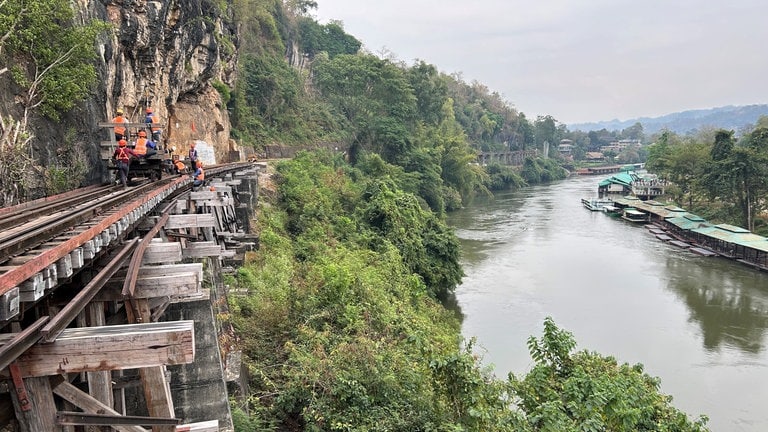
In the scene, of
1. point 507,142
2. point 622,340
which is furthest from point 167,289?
point 507,142

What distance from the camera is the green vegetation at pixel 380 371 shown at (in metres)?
7.60

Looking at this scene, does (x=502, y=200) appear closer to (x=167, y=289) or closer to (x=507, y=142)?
(x=507, y=142)

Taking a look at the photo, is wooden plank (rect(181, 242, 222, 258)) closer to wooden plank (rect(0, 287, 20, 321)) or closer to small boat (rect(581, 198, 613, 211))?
wooden plank (rect(0, 287, 20, 321))

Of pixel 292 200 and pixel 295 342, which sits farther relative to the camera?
pixel 292 200

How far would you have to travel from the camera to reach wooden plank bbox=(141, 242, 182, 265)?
5.04m

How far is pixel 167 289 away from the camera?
4.24 meters

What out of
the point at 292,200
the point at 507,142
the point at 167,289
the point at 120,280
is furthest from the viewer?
the point at 507,142

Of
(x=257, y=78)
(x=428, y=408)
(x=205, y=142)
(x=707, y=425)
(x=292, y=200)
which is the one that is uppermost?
(x=257, y=78)

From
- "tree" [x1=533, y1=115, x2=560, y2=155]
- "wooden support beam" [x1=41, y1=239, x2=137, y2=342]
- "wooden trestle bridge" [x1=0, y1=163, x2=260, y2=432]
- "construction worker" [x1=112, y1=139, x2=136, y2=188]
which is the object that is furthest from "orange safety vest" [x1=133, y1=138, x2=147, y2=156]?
"tree" [x1=533, y1=115, x2=560, y2=155]

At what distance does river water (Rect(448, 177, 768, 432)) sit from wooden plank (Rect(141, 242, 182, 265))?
1287 cm

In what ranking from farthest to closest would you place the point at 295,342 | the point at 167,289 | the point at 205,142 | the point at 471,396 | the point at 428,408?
the point at 205,142, the point at 295,342, the point at 428,408, the point at 471,396, the point at 167,289

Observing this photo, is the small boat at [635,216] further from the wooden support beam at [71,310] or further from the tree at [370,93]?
the wooden support beam at [71,310]

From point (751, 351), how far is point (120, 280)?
67.8 ft

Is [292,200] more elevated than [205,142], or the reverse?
[205,142]
